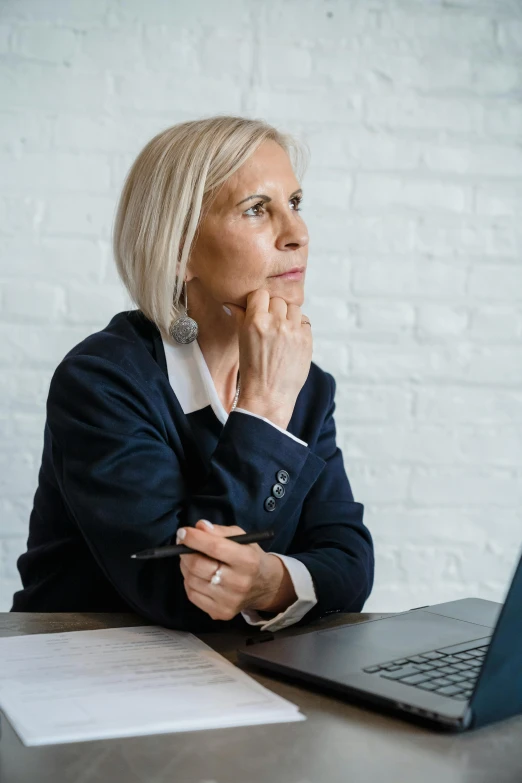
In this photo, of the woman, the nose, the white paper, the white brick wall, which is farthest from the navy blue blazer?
the white brick wall

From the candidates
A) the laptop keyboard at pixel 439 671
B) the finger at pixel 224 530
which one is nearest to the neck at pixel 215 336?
the finger at pixel 224 530

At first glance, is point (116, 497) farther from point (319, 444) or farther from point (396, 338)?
point (396, 338)

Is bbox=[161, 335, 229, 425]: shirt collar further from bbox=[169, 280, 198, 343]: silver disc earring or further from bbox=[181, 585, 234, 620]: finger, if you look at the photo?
bbox=[181, 585, 234, 620]: finger

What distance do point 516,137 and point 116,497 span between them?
128cm

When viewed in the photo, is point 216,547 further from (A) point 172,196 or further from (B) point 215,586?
(A) point 172,196

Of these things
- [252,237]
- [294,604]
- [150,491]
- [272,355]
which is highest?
[252,237]

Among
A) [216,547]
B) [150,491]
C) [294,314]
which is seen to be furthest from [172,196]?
[216,547]

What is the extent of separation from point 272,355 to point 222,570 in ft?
1.27

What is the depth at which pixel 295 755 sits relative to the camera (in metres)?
0.64

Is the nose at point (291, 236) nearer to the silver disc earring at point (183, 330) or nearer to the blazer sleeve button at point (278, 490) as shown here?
the silver disc earring at point (183, 330)

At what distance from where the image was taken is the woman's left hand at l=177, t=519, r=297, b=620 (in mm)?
936

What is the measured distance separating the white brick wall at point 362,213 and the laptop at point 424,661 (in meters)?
0.86

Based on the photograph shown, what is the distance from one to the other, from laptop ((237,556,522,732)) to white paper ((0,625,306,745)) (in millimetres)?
54

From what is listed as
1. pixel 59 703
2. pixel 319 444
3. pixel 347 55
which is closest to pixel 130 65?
pixel 347 55
